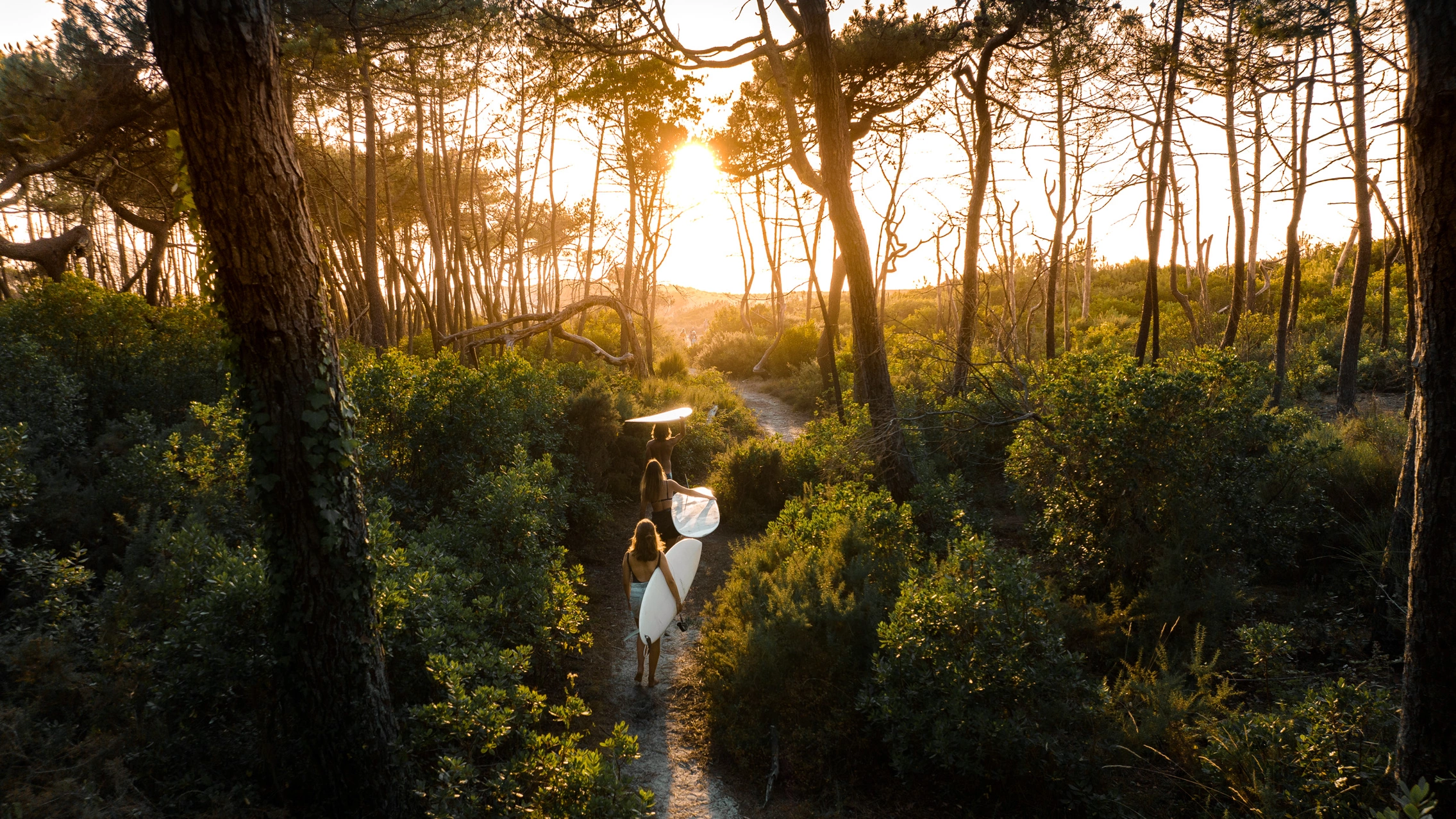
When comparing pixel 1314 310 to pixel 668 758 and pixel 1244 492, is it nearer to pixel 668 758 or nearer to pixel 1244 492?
pixel 1244 492

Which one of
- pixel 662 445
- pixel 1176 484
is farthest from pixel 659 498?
pixel 1176 484

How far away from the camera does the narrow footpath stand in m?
4.40

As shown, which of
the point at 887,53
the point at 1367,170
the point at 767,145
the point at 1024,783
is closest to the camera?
the point at 1024,783

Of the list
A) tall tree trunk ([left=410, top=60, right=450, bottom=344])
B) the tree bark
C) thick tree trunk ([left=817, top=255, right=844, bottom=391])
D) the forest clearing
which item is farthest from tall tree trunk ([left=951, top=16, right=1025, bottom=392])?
the tree bark

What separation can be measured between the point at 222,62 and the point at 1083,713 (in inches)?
215

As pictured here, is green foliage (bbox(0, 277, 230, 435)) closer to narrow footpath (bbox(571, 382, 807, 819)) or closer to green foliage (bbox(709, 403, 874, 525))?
narrow footpath (bbox(571, 382, 807, 819))

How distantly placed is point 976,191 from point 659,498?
9.64 m

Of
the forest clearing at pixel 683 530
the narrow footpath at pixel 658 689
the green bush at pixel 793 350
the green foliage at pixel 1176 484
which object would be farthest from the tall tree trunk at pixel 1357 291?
the green bush at pixel 793 350

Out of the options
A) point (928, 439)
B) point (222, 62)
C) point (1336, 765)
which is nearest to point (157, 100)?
point (222, 62)

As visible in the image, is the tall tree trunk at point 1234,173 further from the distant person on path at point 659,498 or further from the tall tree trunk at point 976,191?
the distant person on path at point 659,498

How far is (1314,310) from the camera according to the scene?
57.5ft

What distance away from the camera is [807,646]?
16.3ft

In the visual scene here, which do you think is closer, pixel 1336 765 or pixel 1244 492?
pixel 1336 765

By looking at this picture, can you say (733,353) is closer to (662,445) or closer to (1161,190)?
(1161,190)
